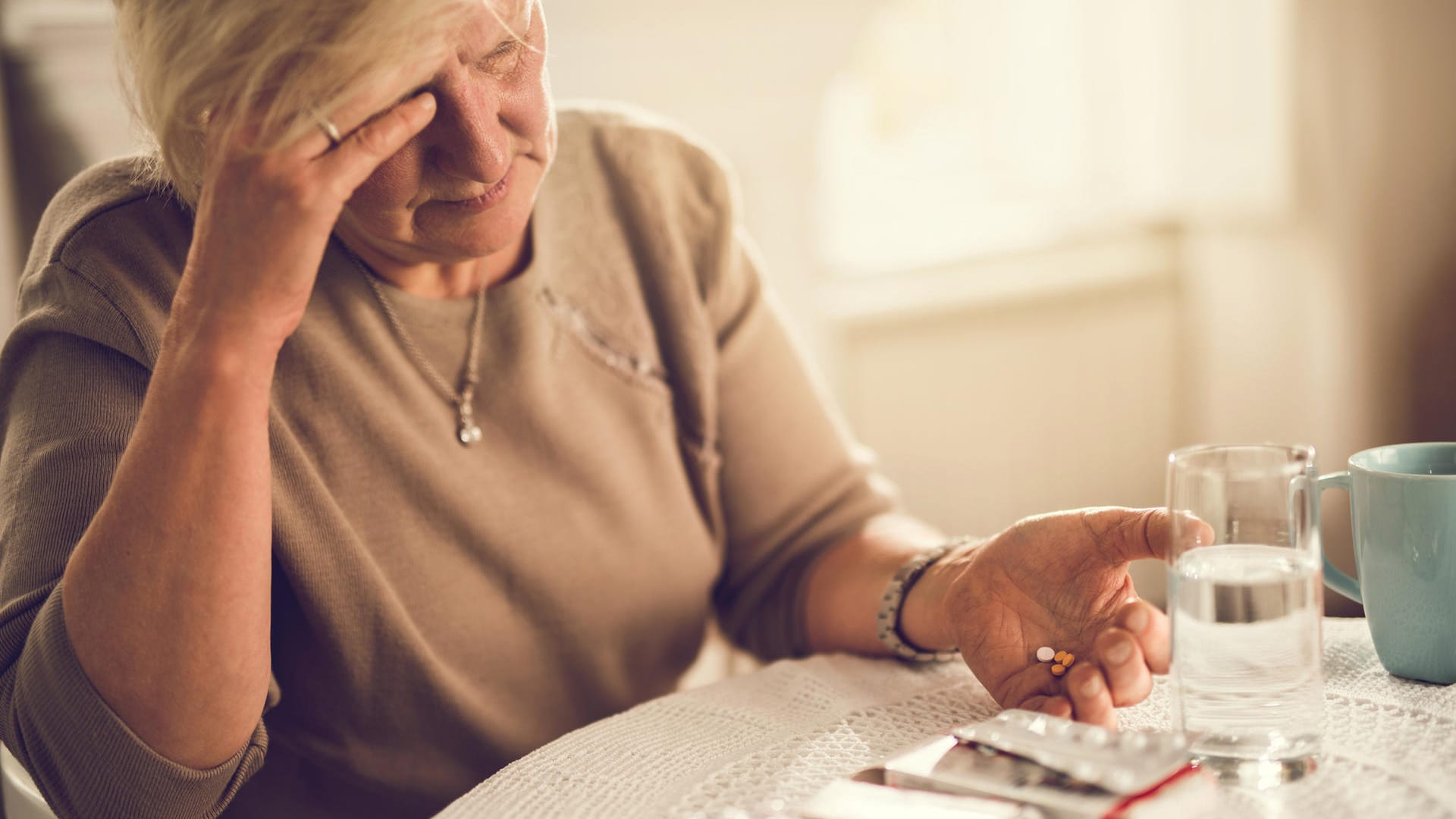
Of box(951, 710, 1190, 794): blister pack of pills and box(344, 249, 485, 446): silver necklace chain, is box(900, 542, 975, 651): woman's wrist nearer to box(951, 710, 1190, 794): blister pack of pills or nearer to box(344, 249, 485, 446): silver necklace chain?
box(951, 710, 1190, 794): blister pack of pills

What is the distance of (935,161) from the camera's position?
2801mm

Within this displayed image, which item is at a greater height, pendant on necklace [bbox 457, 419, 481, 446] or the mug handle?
pendant on necklace [bbox 457, 419, 481, 446]

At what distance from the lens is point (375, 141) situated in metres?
0.78

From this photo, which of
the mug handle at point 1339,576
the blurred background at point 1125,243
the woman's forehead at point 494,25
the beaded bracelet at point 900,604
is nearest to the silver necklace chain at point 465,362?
the woman's forehead at point 494,25

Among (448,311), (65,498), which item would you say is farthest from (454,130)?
(65,498)

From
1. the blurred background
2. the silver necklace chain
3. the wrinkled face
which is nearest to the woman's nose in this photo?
the wrinkled face

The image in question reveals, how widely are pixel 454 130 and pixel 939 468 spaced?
2014 millimetres

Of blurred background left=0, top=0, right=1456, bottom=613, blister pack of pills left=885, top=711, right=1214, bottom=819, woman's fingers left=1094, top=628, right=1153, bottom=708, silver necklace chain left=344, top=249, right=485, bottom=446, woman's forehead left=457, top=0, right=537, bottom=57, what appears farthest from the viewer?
blurred background left=0, top=0, right=1456, bottom=613

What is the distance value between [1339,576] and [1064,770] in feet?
1.18

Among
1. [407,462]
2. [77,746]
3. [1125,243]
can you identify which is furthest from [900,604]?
[1125,243]

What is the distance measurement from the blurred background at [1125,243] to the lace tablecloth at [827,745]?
1.68 metres

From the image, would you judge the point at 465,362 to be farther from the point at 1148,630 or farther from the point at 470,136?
the point at 1148,630

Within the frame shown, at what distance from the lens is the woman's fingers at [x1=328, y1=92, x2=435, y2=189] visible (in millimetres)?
776

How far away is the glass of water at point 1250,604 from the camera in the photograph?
0.65 m
